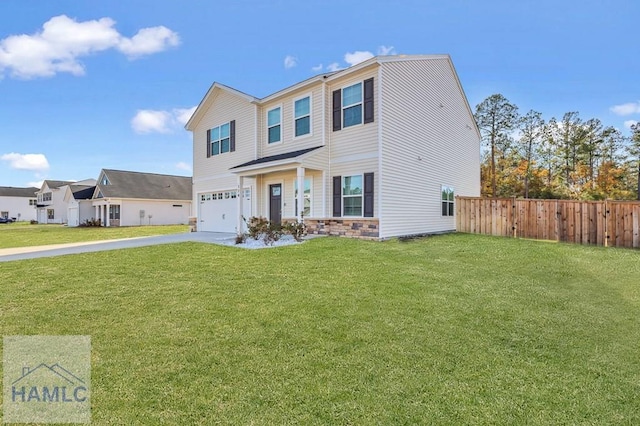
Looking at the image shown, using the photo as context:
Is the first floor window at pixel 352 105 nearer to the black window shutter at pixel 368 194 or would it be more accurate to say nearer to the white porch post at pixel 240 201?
the black window shutter at pixel 368 194

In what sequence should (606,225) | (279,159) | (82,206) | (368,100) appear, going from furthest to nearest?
(82,206), (279,159), (368,100), (606,225)

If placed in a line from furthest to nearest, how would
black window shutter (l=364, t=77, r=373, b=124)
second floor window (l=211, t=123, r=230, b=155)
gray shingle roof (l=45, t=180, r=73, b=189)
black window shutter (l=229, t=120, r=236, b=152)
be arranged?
gray shingle roof (l=45, t=180, r=73, b=189) → second floor window (l=211, t=123, r=230, b=155) → black window shutter (l=229, t=120, r=236, b=152) → black window shutter (l=364, t=77, r=373, b=124)

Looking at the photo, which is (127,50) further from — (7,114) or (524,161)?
(524,161)

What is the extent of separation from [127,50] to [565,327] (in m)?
18.1

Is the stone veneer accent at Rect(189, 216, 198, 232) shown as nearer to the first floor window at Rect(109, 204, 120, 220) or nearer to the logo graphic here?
the logo graphic

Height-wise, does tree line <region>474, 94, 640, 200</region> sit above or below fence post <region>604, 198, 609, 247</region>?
above

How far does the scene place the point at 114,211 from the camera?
31.0 meters

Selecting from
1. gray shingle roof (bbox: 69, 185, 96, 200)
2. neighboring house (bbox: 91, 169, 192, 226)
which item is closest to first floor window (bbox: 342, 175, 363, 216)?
neighboring house (bbox: 91, 169, 192, 226)

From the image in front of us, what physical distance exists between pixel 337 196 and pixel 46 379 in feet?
33.7

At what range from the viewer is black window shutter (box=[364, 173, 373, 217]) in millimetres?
11555

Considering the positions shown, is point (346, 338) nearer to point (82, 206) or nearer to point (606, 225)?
point (606, 225)

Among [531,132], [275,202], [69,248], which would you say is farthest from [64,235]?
[531,132]

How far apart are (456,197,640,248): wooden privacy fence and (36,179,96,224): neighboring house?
150 feet

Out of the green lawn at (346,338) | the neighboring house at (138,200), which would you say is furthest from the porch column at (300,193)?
the neighboring house at (138,200)
